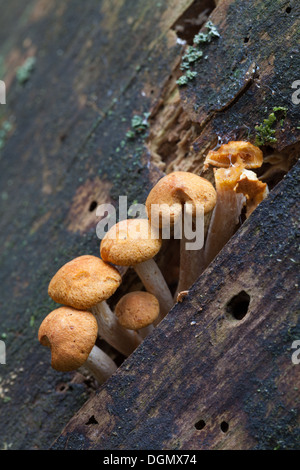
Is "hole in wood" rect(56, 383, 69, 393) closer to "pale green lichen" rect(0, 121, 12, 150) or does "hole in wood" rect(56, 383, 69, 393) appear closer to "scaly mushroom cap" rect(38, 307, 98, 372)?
"scaly mushroom cap" rect(38, 307, 98, 372)

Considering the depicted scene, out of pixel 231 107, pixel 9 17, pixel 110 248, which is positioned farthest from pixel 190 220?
pixel 9 17

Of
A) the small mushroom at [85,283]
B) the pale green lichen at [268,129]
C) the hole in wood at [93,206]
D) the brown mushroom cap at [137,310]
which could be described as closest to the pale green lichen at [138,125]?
the hole in wood at [93,206]

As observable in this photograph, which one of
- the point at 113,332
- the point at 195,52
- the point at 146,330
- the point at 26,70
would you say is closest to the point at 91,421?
the point at 113,332

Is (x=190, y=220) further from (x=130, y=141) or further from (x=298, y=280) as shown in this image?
(x=130, y=141)

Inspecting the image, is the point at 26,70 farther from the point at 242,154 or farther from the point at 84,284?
the point at 84,284

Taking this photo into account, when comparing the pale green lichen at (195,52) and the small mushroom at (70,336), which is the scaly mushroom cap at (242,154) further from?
the small mushroom at (70,336)

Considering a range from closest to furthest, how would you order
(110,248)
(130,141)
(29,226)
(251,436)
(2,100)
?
(251,436), (110,248), (130,141), (29,226), (2,100)

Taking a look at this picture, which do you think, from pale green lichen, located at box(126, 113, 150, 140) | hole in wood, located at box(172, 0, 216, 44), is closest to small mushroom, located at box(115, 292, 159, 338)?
pale green lichen, located at box(126, 113, 150, 140)
